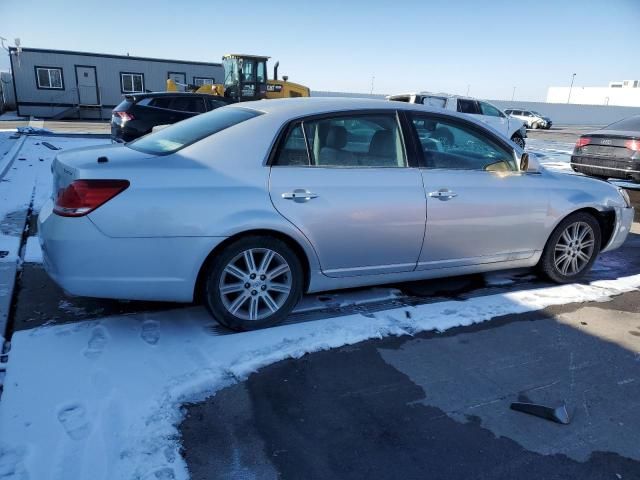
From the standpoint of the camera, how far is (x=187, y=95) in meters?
13.1

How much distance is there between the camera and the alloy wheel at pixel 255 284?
3221 mm

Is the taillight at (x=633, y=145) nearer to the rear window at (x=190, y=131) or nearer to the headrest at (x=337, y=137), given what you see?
the headrest at (x=337, y=137)

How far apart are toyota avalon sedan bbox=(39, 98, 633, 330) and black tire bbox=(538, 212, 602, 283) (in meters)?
0.07

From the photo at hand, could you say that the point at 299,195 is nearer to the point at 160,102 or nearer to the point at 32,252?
the point at 32,252

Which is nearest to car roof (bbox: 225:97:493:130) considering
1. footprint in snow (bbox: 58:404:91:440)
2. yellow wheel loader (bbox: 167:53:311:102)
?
footprint in snow (bbox: 58:404:91:440)

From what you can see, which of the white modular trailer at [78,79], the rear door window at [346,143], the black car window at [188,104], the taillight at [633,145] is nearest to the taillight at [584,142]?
the taillight at [633,145]

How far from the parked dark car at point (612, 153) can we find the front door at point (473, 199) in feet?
20.2

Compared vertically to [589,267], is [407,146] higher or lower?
higher

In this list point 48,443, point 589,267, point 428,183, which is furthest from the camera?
point 589,267

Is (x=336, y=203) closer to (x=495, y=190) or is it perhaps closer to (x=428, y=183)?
(x=428, y=183)

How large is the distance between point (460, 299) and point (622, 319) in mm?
1266

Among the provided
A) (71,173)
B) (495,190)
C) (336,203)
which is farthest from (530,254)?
(71,173)

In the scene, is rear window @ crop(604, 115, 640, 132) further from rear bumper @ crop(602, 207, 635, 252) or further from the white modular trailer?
the white modular trailer

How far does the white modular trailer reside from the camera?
→ 25.9 m
